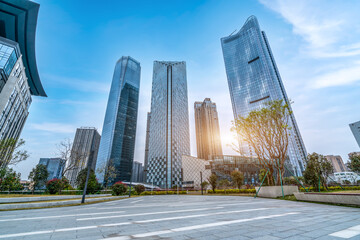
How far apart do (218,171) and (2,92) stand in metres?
70.3

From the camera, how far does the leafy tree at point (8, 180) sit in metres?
18.2

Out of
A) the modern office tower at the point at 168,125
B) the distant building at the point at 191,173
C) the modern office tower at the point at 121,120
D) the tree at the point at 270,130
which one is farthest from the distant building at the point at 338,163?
the modern office tower at the point at 121,120

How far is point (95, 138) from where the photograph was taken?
Answer: 5271 inches

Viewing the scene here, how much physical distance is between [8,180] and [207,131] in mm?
126849

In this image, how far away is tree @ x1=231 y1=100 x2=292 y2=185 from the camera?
17484 millimetres

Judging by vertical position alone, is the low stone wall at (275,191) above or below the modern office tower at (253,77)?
below

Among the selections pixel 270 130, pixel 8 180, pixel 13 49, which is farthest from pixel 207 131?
pixel 8 180

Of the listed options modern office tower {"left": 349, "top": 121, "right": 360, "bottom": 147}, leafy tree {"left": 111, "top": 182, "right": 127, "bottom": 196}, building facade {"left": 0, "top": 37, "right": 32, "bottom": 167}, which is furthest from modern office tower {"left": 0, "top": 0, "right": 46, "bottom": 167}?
modern office tower {"left": 349, "top": 121, "right": 360, "bottom": 147}

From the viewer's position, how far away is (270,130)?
1791 cm

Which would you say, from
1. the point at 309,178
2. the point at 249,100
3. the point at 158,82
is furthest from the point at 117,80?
the point at 309,178

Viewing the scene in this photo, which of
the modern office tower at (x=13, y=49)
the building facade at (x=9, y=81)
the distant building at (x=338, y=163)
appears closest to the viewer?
the modern office tower at (x=13, y=49)

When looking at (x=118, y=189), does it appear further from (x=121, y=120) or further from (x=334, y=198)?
(x=121, y=120)

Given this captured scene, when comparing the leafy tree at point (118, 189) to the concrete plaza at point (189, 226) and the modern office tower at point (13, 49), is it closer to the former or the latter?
the concrete plaza at point (189, 226)

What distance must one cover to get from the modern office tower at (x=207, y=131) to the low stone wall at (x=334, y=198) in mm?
123818
